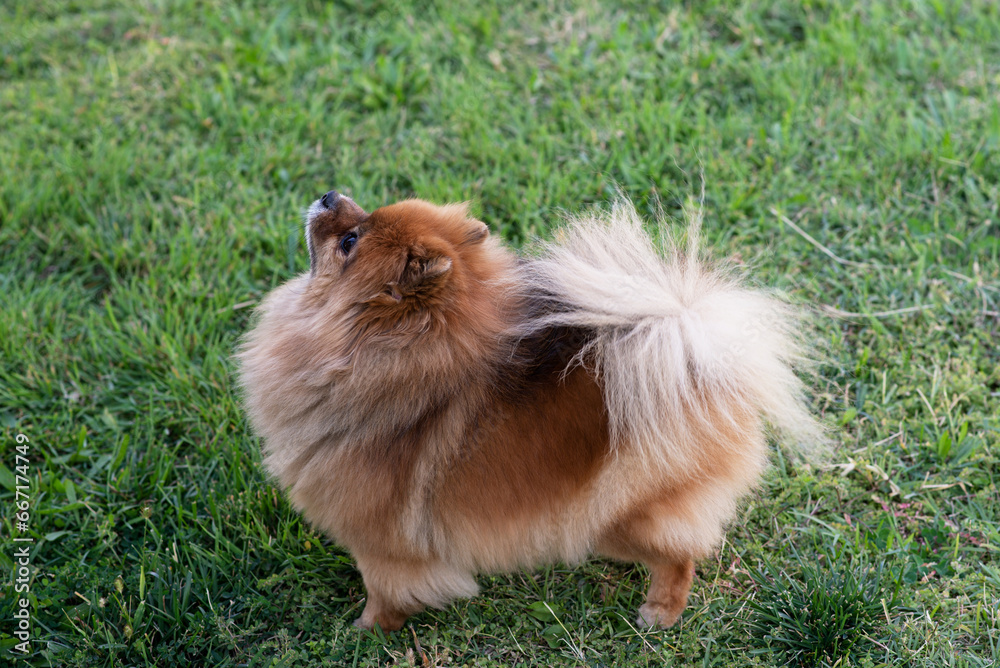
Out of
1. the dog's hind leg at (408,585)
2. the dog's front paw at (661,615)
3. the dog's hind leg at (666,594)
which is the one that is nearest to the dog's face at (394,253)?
the dog's hind leg at (408,585)

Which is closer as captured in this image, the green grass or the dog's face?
the dog's face

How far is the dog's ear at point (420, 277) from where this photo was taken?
216cm

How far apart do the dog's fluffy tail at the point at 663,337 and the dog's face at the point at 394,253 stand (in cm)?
26

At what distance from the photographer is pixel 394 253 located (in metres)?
2.25

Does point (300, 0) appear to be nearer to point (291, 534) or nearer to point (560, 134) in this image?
point (560, 134)

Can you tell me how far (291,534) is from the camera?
9.32 feet

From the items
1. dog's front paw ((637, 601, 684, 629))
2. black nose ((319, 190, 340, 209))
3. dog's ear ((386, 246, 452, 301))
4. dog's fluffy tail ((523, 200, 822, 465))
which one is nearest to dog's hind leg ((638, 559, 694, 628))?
dog's front paw ((637, 601, 684, 629))

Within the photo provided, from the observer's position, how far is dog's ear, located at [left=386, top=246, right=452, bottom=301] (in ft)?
7.09

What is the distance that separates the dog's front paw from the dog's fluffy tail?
726 mm

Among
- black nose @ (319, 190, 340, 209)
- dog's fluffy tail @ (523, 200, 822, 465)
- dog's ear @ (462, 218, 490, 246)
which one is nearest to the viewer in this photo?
dog's fluffy tail @ (523, 200, 822, 465)

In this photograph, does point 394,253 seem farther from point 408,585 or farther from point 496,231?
point 496,231

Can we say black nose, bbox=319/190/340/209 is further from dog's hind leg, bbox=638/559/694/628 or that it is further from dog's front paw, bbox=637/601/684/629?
dog's front paw, bbox=637/601/684/629

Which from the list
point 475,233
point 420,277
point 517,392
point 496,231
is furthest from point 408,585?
point 496,231

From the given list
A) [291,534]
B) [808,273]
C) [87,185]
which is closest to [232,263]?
[87,185]
